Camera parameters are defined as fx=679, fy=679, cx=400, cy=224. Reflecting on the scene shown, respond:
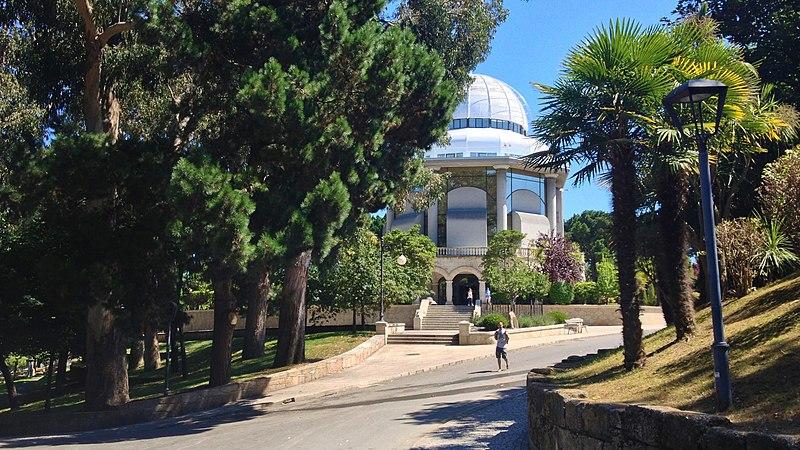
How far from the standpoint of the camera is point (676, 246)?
35.6 ft

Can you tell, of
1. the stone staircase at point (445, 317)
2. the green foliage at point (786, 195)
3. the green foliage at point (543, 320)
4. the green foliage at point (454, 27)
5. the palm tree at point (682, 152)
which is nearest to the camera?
the palm tree at point (682, 152)

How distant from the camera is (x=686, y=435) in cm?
530

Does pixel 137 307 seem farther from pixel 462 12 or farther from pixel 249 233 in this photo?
pixel 462 12

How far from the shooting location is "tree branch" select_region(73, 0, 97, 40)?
16.0 meters

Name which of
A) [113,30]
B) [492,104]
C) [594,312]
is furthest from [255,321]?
[492,104]

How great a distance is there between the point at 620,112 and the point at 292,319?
16161 millimetres

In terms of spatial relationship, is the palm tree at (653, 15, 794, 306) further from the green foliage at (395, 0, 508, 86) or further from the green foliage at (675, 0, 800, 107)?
the green foliage at (395, 0, 508, 86)

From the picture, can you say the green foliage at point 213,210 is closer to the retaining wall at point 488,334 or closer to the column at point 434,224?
the retaining wall at point 488,334

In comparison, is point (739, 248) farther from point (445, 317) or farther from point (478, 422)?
point (445, 317)

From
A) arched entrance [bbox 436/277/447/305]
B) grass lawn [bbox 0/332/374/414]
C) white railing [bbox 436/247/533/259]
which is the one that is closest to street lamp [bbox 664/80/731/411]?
grass lawn [bbox 0/332/374/414]

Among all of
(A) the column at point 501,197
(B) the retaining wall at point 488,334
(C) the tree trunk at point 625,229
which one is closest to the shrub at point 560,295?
(B) the retaining wall at point 488,334

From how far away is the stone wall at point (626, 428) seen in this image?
4.78 meters

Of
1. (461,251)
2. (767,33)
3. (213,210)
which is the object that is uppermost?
(767,33)

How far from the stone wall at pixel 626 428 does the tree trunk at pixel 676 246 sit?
7.93 feet
